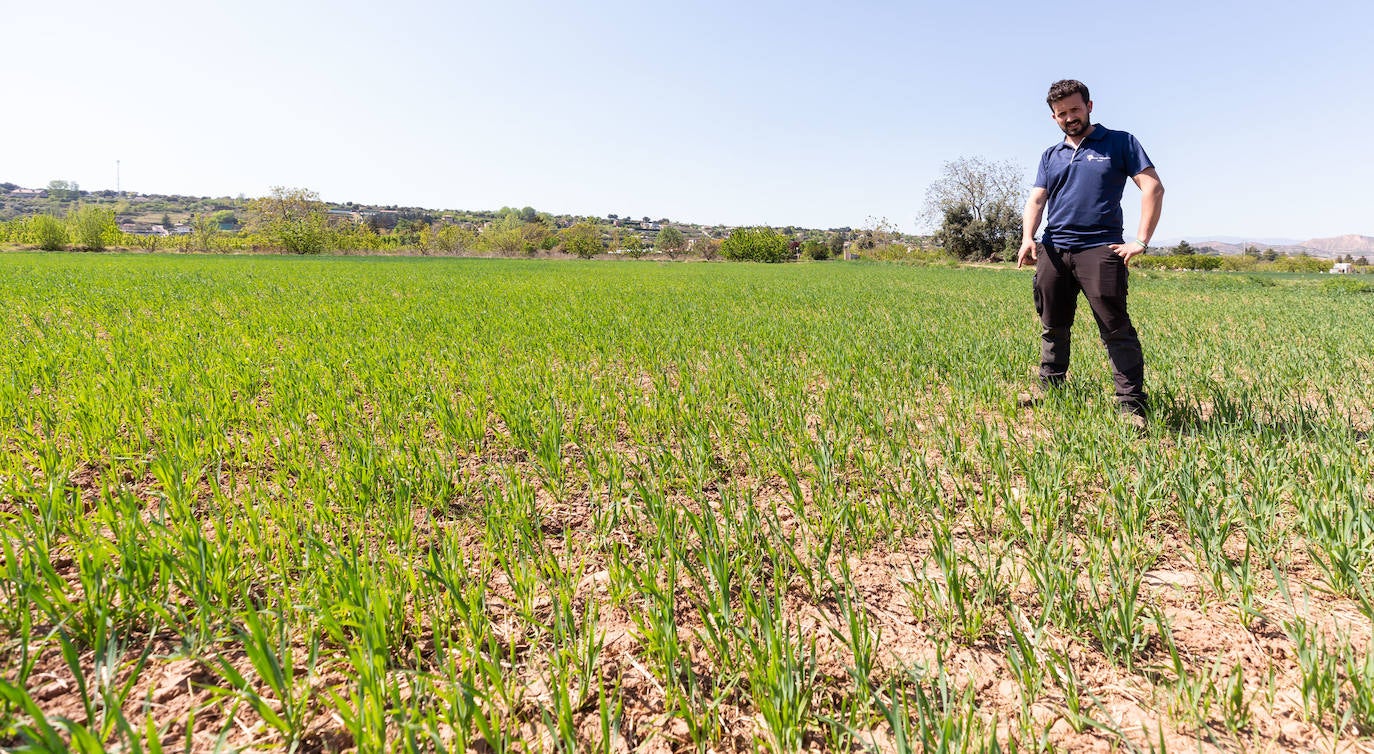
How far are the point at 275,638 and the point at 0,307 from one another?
12413mm

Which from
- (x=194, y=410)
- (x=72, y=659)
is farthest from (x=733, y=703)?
(x=194, y=410)

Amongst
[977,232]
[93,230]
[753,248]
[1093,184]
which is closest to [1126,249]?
[1093,184]

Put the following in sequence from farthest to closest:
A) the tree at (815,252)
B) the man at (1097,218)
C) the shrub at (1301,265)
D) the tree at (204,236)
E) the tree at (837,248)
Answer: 1. the tree at (837,248)
2. the tree at (815,252)
3. the tree at (204,236)
4. the shrub at (1301,265)
5. the man at (1097,218)

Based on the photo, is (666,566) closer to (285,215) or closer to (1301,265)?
(1301,265)

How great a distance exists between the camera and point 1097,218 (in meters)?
3.71

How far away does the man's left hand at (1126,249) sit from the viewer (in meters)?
3.48

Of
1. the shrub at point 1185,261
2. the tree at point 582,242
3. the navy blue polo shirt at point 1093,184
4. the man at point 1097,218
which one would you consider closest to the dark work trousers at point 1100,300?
the man at point 1097,218

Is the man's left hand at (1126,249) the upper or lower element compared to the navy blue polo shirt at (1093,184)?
lower

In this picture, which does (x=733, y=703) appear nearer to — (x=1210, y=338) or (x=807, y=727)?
(x=807, y=727)

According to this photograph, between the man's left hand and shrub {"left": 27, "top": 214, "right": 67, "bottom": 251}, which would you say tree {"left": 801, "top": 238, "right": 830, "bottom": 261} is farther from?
shrub {"left": 27, "top": 214, "right": 67, "bottom": 251}

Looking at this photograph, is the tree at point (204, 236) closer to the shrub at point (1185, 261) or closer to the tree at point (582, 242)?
the tree at point (582, 242)

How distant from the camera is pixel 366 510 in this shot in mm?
2283

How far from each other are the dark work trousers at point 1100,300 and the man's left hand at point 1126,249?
0.09ft

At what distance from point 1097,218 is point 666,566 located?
3533mm
